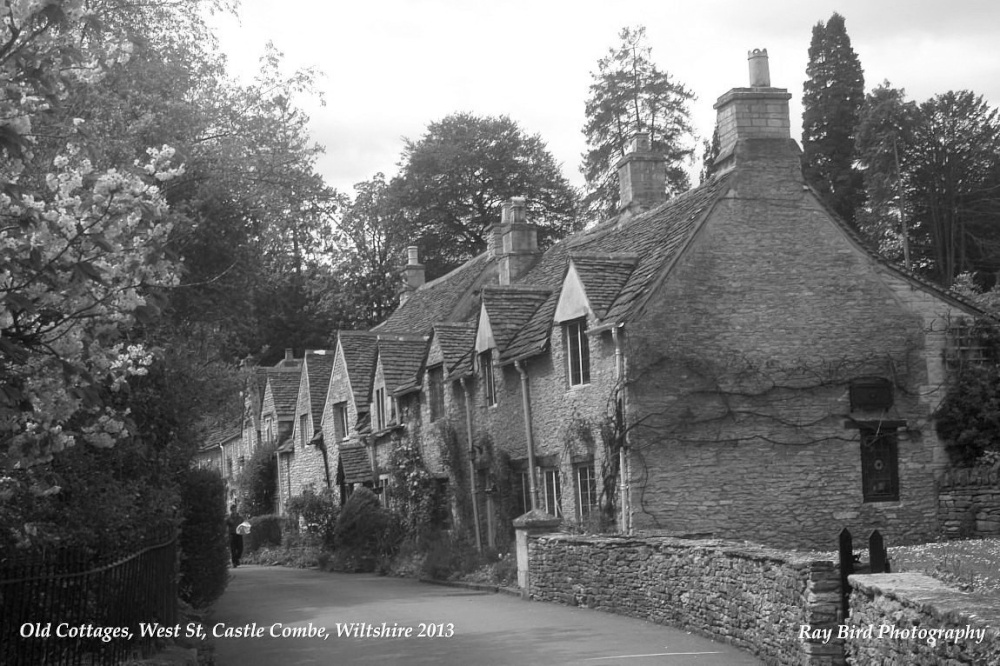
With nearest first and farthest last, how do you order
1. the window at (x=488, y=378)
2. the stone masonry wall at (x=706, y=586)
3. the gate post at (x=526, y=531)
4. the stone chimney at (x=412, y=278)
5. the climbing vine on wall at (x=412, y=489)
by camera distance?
1. the stone masonry wall at (x=706, y=586)
2. the gate post at (x=526, y=531)
3. the window at (x=488, y=378)
4. the climbing vine on wall at (x=412, y=489)
5. the stone chimney at (x=412, y=278)

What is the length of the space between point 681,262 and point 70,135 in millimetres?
15480

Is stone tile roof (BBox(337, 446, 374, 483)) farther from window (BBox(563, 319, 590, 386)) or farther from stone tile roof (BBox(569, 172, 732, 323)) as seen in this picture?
window (BBox(563, 319, 590, 386))

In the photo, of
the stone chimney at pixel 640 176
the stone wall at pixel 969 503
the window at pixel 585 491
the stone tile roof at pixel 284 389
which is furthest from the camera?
the stone tile roof at pixel 284 389

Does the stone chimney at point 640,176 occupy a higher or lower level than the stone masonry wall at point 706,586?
higher

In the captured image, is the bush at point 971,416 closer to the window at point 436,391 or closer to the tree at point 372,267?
the window at point 436,391

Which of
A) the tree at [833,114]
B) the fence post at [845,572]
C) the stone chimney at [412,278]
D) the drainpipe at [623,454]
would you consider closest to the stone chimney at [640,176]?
the drainpipe at [623,454]

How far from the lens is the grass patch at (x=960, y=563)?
1438 centimetres

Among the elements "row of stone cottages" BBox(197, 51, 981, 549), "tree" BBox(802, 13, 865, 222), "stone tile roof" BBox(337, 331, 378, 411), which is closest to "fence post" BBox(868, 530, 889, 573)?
"row of stone cottages" BBox(197, 51, 981, 549)

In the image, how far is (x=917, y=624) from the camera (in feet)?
30.9

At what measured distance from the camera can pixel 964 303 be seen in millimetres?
26469

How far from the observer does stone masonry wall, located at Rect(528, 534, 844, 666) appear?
40.6 feet

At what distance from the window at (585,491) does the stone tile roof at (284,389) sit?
31.8 m

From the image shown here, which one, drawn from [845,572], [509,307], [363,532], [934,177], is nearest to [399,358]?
[363,532]

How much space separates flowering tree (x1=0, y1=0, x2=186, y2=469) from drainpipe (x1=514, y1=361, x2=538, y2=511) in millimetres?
19375
